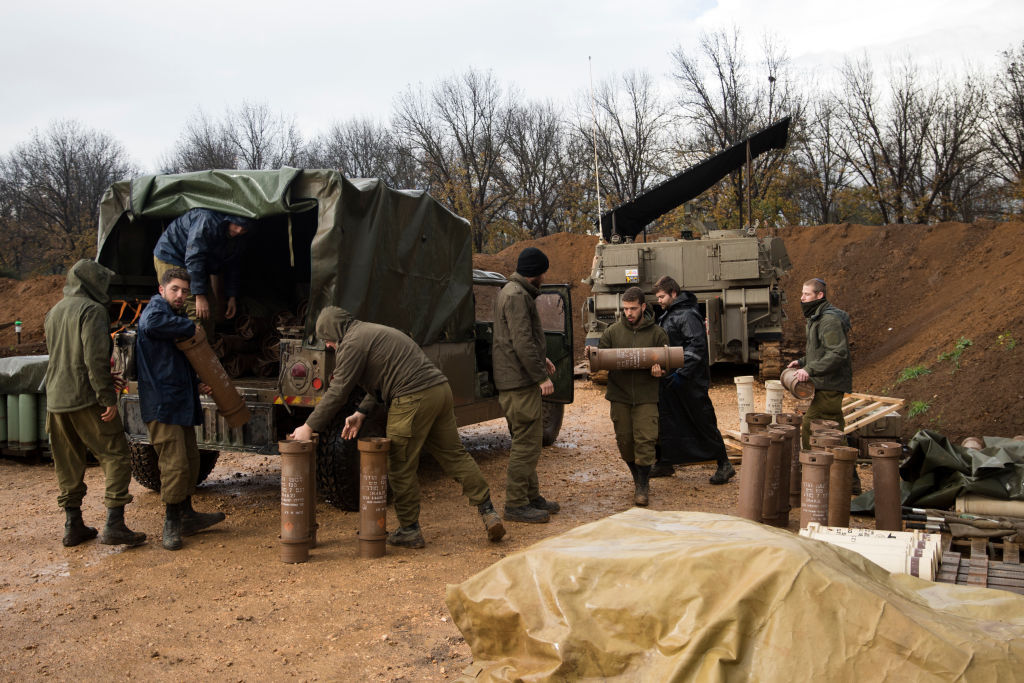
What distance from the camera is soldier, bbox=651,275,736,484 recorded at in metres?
7.37

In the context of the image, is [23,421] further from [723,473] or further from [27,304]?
[27,304]

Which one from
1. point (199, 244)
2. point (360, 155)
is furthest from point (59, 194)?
point (199, 244)

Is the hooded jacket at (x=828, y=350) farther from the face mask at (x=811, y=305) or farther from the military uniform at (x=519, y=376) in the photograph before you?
the military uniform at (x=519, y=376)

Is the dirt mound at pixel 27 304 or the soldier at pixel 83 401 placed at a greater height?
the dirt mound at pixel 27 304

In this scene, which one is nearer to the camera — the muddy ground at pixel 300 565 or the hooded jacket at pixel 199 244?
the muddy ground at pixel 300 565

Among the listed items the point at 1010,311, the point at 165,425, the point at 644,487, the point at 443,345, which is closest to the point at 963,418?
the point at 1010,311

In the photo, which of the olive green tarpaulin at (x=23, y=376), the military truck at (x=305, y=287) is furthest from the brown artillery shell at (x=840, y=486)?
the olive green tarpaulin at (x=23, y=376)

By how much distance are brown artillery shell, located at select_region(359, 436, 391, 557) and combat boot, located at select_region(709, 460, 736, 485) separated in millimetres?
3306

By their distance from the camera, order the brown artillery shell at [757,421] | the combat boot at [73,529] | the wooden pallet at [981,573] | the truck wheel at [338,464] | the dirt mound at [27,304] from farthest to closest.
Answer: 1. the dirt mound at [27,304]
2. the brown artillery shell at [757,421]
3. the truck wheel at [338,464]
4. the combat boot at [73,529]
5. the wooden pallet at [981,573]

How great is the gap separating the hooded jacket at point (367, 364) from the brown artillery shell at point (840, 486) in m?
2.45

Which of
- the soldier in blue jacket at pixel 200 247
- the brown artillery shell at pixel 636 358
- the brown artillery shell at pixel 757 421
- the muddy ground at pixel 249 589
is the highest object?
the soldier in blue jacket at pixel 200 247

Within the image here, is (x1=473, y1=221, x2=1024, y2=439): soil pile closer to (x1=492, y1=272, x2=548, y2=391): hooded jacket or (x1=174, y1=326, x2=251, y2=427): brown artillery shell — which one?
(x1=492, y1=272, x2=548, y2=391): hooded jacket

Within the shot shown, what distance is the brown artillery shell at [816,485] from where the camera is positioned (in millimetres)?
4891

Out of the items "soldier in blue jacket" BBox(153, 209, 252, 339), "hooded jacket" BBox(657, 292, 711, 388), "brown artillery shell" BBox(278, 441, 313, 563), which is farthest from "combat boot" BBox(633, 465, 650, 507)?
"soldier in blue jacket" BBox(153, 209, 252, 339)
